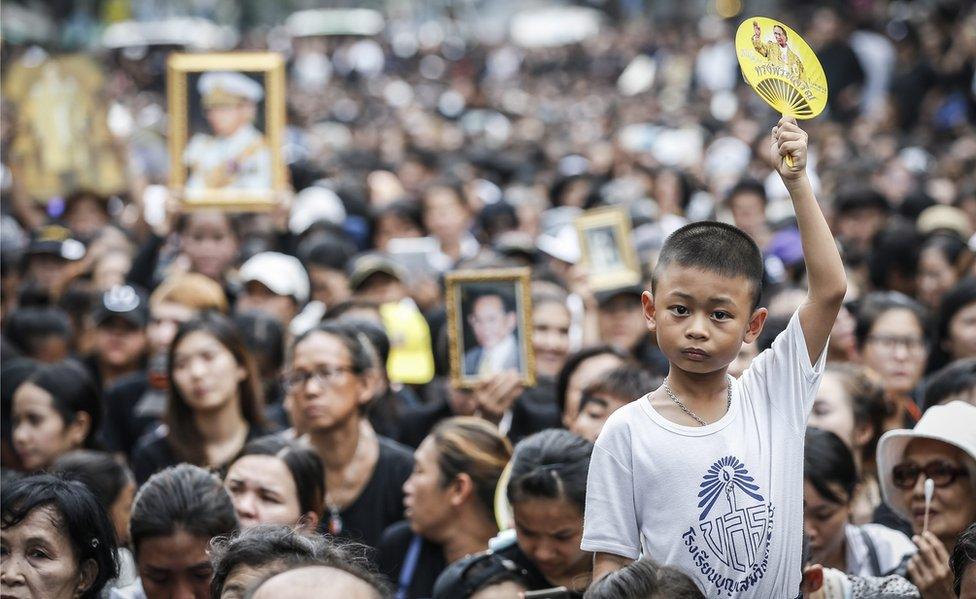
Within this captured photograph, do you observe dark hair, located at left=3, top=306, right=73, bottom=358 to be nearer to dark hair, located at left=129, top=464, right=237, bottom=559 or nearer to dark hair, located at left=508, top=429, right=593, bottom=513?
dark hair, located at left=129, top=464, right=237, bottom=559

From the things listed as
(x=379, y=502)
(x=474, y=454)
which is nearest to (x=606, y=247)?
(x=379, y=502)

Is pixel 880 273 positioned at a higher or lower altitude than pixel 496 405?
higher

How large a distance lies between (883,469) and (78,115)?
790cm

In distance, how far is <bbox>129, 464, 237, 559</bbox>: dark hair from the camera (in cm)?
447

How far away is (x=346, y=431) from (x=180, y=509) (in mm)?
1622

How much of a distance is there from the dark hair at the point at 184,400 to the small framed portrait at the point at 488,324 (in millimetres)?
927

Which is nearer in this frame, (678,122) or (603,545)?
(603,545)

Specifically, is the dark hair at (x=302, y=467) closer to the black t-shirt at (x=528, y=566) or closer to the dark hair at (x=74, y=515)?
the black t-shirt at (x=528, y=566)

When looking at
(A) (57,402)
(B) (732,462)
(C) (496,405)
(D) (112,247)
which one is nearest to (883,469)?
(B) (732,462)

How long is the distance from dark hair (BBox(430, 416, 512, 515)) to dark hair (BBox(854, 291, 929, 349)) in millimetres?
2370

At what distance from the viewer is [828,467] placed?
4.69m

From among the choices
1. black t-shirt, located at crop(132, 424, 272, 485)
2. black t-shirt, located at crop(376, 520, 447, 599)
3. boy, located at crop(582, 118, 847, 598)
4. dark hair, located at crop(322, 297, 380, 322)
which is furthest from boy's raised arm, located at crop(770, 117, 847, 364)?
dark hair, located at crop(322, 297, 380, 322)

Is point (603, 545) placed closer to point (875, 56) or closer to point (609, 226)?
point (609, 226)

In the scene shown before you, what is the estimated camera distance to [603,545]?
340cm
